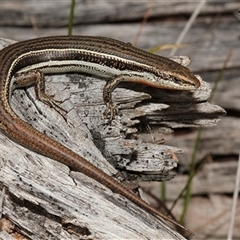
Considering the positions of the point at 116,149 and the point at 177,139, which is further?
the point at 177,139

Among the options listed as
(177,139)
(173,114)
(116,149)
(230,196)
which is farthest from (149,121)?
(230,196)

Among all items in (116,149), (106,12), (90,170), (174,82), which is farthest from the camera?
(106,12)

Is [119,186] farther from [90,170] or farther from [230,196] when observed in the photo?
[230,196]

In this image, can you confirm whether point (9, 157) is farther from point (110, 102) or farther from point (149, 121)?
point (149, 121)

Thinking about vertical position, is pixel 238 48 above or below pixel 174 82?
above

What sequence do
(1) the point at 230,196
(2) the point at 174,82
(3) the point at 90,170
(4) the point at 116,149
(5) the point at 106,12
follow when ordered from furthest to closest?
(1) the point at 230,196 → (5) the point at 106,12 → (2) the point at 174,82 → (4) the point at 116,149 → (3) the point at 90,170

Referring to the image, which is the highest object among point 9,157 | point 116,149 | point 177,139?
point 177,139

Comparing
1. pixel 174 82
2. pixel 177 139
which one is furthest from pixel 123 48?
pixel 177 139
